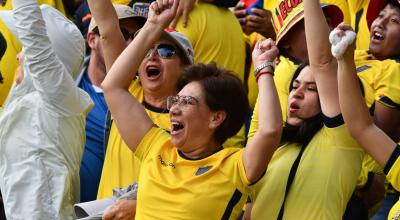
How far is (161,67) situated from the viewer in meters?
4.92

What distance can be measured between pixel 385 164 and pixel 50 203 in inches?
67.2

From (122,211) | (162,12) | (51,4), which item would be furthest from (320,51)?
(51,4)

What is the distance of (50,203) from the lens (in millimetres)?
4625

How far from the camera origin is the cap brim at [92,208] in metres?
4.29

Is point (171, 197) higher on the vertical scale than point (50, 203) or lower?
higher

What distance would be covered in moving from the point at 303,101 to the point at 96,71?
2.02m

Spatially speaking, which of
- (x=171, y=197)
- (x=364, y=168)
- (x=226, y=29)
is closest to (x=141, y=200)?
(x=171, y=197)

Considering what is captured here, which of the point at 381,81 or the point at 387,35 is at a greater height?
the point at 387,35

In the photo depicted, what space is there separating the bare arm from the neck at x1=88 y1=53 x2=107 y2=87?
1188 millimetres

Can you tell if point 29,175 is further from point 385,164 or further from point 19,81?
point 385,164

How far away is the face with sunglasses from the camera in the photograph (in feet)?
16.1

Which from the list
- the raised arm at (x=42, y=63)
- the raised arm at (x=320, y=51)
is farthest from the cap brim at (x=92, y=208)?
the raised arm at (x=320, y=51)

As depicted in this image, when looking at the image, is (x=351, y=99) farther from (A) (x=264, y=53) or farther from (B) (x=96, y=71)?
(B) (x=96, y=71)

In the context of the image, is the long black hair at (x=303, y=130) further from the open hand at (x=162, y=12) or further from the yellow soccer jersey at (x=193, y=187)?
the open hand at (x=162, y=12)
